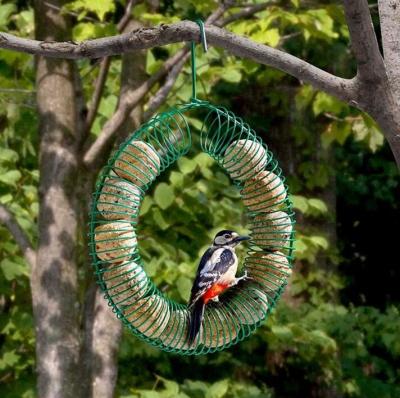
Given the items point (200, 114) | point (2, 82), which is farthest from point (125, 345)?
point (200, 114)

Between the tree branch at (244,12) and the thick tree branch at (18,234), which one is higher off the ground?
the tree branch at (244,12)

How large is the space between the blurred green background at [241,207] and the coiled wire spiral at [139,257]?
5.96ft

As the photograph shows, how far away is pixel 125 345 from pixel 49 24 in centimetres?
217

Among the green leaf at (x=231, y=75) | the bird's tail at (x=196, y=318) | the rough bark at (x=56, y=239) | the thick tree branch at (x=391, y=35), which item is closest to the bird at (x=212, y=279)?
the bird's tail at (x=196, y=318)

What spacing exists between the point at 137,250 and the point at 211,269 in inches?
10.5

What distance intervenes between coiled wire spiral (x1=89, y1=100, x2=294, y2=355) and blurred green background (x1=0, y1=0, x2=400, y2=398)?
5.96 ft

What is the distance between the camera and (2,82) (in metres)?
6.53

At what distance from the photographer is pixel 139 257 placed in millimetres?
3697

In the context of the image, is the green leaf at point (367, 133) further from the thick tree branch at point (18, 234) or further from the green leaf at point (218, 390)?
the thick tree branch at point (18, 234)

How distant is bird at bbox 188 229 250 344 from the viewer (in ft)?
12.1

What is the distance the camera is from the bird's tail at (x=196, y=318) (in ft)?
12.0

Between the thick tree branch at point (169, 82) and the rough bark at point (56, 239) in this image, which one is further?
the thick tree branch at point (169, 82)

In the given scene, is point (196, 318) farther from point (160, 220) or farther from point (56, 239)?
point (160, 220)

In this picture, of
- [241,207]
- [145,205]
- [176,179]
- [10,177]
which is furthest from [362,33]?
[241,207]
